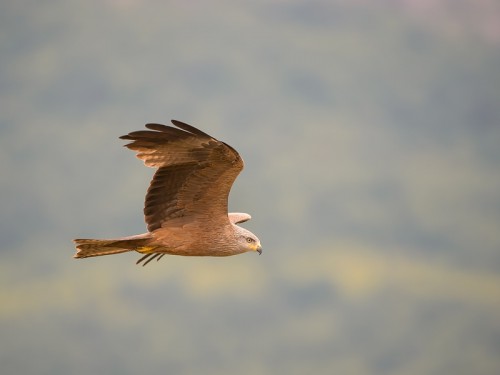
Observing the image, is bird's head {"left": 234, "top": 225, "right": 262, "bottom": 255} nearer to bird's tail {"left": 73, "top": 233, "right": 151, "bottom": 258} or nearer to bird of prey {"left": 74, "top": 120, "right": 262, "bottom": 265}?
bird of prey {"left": 74, "top": 120, "right": 262, "bottom": 265}

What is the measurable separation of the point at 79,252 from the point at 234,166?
212cm

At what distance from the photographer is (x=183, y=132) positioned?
837 cm

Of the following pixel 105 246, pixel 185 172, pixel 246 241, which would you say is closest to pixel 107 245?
pixel 105 246

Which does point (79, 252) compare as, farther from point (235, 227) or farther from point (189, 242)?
point (235, 227)

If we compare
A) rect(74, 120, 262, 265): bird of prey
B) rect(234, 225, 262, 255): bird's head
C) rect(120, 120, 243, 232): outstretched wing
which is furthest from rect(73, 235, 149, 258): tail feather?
rect(234, 225, 262, 255): bird's head

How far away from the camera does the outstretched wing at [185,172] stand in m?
8.40

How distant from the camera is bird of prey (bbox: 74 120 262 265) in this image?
8.48 m

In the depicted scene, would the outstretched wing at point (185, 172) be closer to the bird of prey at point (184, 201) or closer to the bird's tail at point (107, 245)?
the bird of prey at point (184, 201)

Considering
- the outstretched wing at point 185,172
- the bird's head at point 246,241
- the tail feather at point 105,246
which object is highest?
the outstretched wing at point 185,172

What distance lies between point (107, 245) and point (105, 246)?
0.15 feet

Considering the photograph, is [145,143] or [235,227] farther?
[235,227]

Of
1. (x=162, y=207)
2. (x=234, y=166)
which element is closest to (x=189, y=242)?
(x=162, y=207)

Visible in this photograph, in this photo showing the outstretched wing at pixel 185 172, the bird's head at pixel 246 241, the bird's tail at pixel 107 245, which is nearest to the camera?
the outstretched wing at pixel 185 172

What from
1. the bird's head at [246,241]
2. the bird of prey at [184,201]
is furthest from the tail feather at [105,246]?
the bird's head at [246,241]
